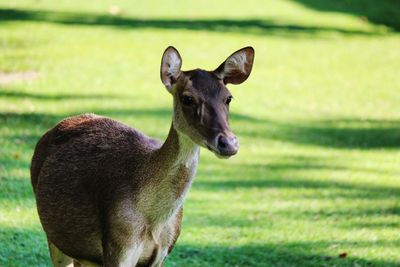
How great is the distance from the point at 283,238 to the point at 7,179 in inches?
121

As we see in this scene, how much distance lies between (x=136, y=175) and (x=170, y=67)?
0.71 meters

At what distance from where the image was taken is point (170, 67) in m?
5.47

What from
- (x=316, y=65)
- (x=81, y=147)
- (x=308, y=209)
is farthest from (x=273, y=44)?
(x=81, y=147)

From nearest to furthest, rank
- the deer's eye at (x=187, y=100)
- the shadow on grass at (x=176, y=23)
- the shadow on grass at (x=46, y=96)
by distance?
1. the deer's eye at (x=187, y=100)
2. the shadow on grass at (x=46, y=96)
3. the shadow on grass at (x=176, y=23)

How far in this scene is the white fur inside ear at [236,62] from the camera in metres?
5.56

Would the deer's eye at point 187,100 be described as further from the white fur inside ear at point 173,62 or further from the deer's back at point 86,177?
the deer's back at point 86,177

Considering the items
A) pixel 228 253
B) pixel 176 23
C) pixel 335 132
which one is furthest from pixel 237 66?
pixel 176 23

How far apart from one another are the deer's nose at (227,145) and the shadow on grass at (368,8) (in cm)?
2149

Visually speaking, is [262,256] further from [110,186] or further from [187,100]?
[187,100]

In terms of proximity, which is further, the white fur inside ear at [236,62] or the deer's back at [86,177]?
the deer's back at [86,177]

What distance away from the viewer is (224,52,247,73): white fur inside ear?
18.2 feet

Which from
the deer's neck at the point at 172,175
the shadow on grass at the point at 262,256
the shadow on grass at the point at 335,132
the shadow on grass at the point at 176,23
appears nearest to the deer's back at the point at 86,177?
the deer's neck at the point at 172,175

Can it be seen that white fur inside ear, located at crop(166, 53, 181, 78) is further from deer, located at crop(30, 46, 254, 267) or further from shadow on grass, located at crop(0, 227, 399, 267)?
shadow on grass, located at crop(0, 227, 399, 267)

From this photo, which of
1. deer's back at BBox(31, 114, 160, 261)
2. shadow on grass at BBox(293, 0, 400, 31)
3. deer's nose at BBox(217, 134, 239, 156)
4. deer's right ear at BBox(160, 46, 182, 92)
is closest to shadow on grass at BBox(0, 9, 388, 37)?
shadow on grass at BBox(293, 0, 400, 31)
